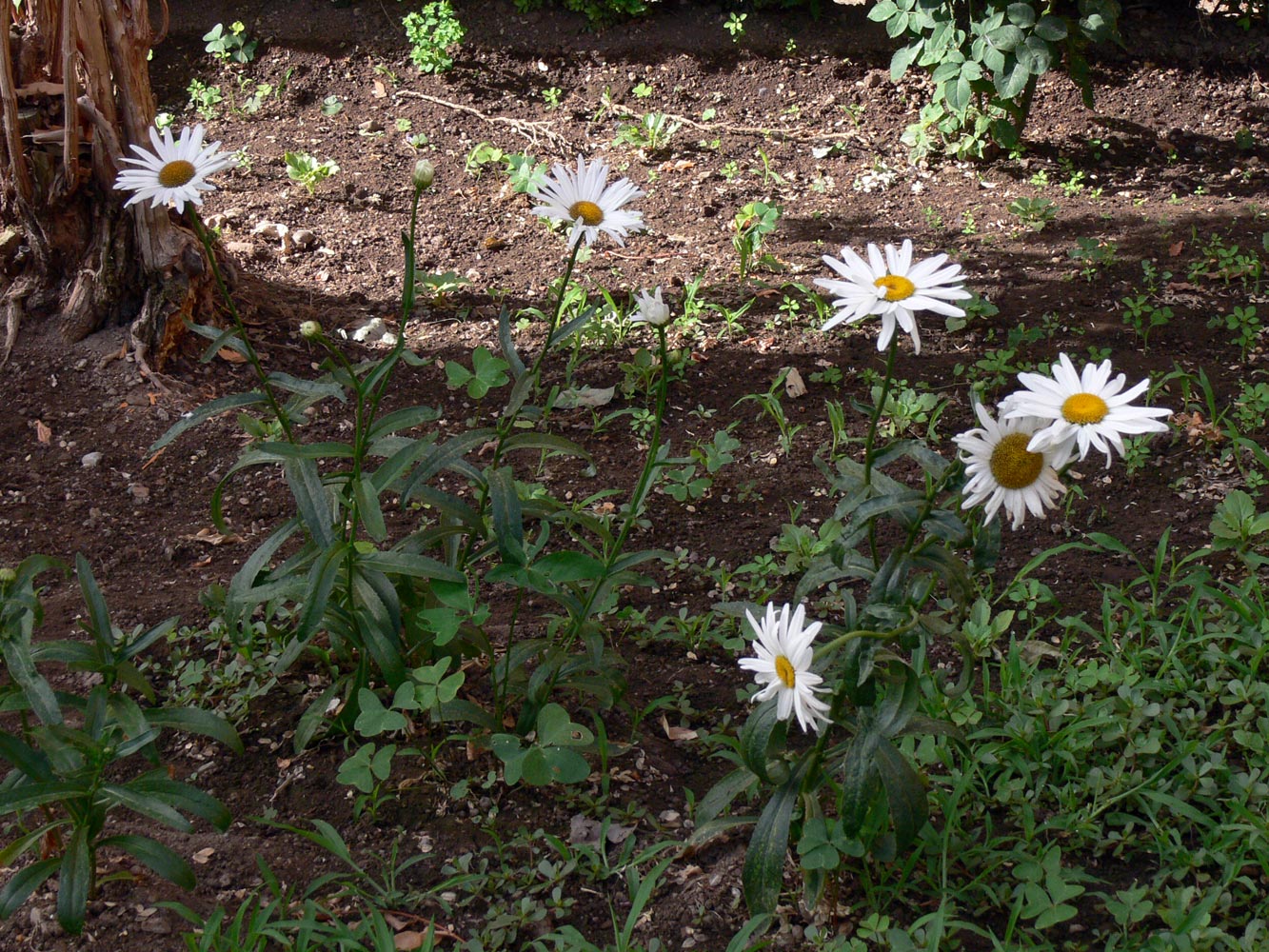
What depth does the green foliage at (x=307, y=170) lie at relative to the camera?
427 cm

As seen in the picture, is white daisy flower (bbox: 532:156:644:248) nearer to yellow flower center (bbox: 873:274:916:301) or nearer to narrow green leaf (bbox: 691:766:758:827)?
yellow flower center (bbox: 873:274:916:301)

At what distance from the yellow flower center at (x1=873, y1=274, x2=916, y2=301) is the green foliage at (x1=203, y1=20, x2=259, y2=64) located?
14.1 ft

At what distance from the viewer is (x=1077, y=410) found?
156cm

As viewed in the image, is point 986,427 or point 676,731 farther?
point 676,731

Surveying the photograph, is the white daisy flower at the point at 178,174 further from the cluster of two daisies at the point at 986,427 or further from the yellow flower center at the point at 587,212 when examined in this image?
the cluster of two daisies at the point at 986,427

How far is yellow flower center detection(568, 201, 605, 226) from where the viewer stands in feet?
6.61

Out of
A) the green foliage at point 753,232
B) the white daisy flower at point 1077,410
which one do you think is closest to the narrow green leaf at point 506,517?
the white daisy flower at point 1077,410

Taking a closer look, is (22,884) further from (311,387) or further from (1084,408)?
(1084,408)

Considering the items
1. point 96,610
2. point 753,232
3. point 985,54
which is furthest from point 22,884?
point 985,54

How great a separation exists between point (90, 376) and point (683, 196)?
87.9 inches

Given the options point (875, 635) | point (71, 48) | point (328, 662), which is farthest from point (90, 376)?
point (875, 635)

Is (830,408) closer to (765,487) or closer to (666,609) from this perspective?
(765,487)

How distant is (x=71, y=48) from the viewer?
3066 mm

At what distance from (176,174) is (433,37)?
3409 mm
